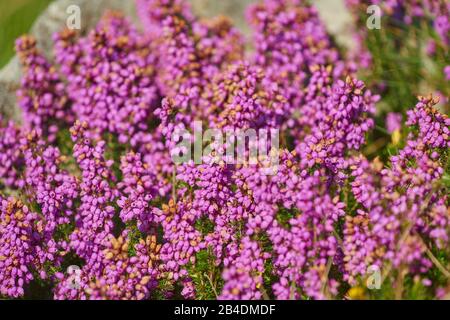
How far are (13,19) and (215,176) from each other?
5896 millimetres

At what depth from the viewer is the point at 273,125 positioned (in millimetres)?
5648

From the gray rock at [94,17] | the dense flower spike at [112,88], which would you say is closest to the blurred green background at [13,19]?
the gray rock at [94,17]

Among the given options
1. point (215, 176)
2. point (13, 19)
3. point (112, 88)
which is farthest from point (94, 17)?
point (215, 176)

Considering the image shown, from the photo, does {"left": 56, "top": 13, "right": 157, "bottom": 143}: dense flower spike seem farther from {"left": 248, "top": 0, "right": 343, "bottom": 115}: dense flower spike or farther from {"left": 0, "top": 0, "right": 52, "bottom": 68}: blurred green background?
{"left": 0, "top": 0, "right": 52, "bottom": 68}: blurred green background

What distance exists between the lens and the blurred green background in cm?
861

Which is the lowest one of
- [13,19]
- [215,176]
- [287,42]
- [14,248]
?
[14,248]

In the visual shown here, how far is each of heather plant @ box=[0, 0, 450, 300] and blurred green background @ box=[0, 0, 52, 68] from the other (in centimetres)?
179

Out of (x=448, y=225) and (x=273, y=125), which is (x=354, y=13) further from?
(x=448, y=225)

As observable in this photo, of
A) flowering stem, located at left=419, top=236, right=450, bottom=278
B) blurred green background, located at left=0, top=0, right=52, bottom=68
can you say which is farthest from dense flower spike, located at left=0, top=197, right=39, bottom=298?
blurred green background, located at left=0, top=0, right=52, bottom=68

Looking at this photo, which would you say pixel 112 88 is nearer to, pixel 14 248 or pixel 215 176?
pixel 215 176

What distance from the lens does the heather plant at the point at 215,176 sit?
174 inches

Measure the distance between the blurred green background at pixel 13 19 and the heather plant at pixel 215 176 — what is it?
179 cm

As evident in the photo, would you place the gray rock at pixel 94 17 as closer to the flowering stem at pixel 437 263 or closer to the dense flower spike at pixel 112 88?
the dense flower spike at pixel 112 88

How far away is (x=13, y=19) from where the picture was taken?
909cm
